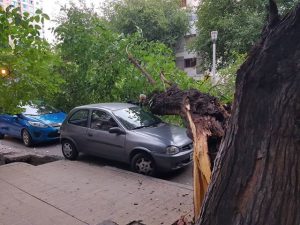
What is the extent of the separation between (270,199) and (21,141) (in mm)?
10579

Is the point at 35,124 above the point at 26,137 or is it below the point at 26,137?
above

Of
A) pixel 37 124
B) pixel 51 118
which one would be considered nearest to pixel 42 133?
pixel 37 124

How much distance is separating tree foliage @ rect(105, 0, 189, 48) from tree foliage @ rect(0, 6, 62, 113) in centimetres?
1839

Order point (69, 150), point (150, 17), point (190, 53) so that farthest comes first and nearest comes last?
point (190, 53) → point (150, 17) → point (69, 150)

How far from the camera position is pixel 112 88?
30.2ft

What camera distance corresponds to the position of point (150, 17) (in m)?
24.0

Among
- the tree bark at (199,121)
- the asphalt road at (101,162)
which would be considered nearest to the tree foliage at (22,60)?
the tree bark at (199,121)

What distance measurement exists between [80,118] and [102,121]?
0.80 m

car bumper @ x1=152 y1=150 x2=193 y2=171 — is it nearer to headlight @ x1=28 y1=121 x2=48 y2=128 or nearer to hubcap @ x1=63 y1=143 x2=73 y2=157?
hubcap @ x1=63 y1=143 x2=73 y2=157

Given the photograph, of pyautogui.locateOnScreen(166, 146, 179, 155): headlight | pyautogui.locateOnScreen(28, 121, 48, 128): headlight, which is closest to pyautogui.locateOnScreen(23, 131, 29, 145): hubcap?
pyautogui.locateOnScreen(28, 121, 48, 128): headlight

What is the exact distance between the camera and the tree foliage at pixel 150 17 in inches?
938

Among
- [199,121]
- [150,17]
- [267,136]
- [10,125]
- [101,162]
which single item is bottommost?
[101,162]

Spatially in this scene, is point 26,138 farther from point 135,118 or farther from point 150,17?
point 150,17

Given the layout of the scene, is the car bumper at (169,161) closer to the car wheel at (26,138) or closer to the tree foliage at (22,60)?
the tree foliage at (22,60)
